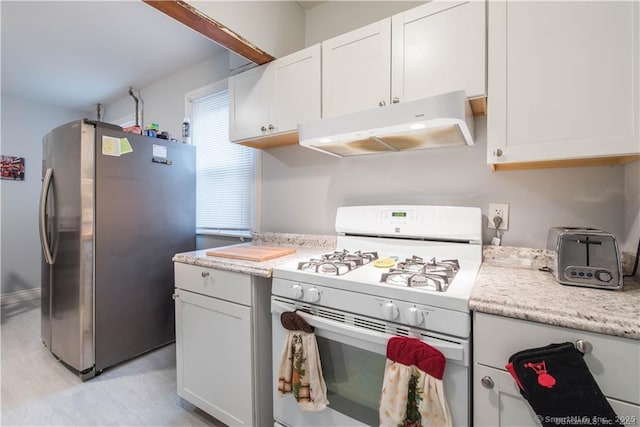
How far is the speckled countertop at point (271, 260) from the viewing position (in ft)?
4.30

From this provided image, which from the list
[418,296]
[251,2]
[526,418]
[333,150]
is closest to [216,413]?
[418,296]

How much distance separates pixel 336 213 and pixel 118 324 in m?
1.78

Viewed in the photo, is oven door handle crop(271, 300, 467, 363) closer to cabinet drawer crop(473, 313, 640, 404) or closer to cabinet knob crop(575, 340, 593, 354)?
cabinet drawer crop(473, 313, 640, 404)

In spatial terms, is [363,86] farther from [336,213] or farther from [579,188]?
[579,188]

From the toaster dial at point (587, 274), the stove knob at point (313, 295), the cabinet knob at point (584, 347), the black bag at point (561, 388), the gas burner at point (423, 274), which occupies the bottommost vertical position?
the black bag at point (561, 388)

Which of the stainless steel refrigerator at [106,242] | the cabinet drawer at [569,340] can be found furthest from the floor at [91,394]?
the cabinet drawer at [569,340]

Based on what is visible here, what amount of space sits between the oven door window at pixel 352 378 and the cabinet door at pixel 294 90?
3.80ft

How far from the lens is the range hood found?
3.41 feet

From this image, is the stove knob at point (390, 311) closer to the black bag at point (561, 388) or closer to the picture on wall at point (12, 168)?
the black bag at point (561, 388)

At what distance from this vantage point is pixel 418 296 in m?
0.91

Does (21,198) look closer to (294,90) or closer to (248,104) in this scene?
(248,104)

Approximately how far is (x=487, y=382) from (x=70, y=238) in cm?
251

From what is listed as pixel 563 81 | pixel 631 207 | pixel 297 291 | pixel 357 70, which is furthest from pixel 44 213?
pixel 631 207

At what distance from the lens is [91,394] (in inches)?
70.4
